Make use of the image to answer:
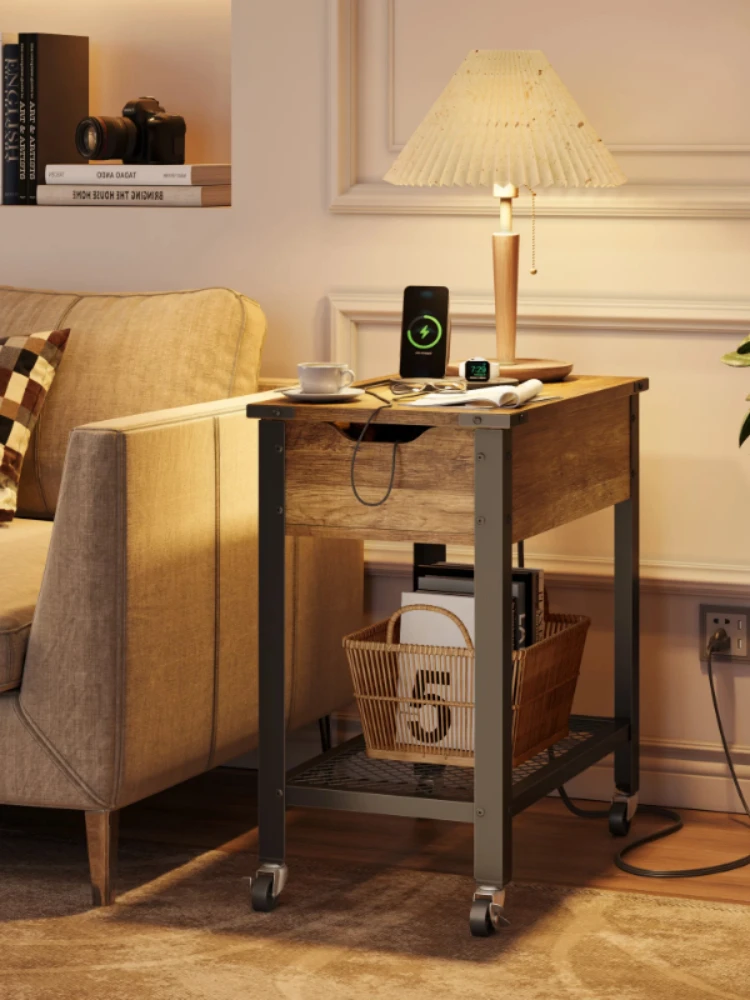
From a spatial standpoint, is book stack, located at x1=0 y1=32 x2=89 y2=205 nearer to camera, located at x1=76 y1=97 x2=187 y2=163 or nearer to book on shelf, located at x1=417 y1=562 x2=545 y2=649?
camera, located at x1=76 y1=97 x2=187 y2=163

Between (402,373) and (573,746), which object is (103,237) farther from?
(573,746)

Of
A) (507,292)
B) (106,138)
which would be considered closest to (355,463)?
(507,292)

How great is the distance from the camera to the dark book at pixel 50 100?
3172 mm

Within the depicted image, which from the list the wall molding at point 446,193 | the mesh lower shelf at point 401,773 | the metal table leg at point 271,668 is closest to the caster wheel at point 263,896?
the metal table leg at point 271,668

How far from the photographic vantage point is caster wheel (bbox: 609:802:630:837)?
104 inches

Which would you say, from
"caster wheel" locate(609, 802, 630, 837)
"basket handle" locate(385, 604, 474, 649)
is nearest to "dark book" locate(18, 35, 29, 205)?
"basket handle" locate(385, 604, 474, 649)

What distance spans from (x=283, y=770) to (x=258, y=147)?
3.90 ft

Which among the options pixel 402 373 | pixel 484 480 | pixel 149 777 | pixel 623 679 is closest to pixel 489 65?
pixel 402 373

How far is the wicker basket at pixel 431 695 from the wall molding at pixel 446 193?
74cm

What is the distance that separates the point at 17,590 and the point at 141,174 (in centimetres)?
100

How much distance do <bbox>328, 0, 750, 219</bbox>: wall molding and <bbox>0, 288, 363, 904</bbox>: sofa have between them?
299 millimetres

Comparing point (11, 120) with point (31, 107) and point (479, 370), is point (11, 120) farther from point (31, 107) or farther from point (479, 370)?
point (479, 370)

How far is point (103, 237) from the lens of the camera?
3.10 m

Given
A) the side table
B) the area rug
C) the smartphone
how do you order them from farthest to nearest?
1. the smartphone
2. the side table
3. the area rug
